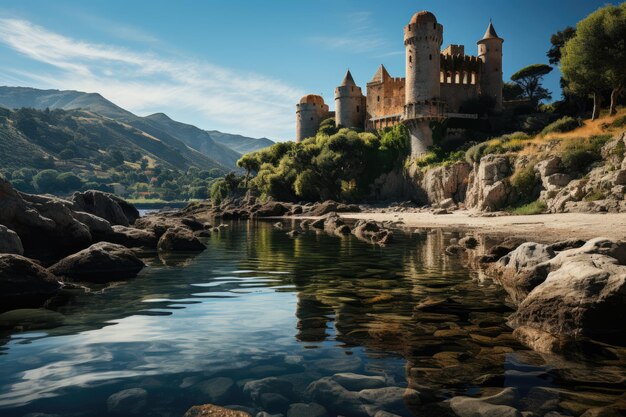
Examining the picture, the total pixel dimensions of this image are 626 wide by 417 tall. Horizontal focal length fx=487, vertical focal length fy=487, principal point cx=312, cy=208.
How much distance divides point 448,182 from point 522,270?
150 ft

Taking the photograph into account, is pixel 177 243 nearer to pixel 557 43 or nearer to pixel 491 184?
pixel 491 184

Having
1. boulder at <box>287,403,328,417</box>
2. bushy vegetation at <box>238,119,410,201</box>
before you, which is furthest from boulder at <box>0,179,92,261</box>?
bushy vegetation at <box>238,119,410,201</box>

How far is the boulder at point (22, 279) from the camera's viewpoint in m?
12.6

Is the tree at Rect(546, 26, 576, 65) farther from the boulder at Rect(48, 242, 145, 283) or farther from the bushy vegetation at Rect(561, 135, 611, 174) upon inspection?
the boulder at Rect(48, 242, 145, 283)

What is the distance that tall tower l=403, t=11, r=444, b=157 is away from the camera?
216 feet

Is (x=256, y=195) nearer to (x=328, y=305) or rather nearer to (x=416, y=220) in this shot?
(x=416, y=220)

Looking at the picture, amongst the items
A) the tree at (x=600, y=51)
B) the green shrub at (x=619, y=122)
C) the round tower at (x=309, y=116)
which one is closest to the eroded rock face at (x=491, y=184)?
the green shrub at (x=619, y=122)

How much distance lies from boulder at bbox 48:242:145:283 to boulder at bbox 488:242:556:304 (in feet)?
38.7

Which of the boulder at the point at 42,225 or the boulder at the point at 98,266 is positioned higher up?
the boulder at the point at 42,225

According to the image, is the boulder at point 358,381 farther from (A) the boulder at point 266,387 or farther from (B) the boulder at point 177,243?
(B) the boulder at point 177,243

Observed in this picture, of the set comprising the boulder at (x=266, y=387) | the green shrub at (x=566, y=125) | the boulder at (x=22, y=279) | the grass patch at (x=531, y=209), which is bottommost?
the boulder at (x=266, y=387)

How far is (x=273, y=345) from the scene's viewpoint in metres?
8.58

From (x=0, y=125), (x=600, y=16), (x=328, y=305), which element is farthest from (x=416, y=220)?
(x=0, y=125)

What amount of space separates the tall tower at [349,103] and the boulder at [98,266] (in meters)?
72.1
